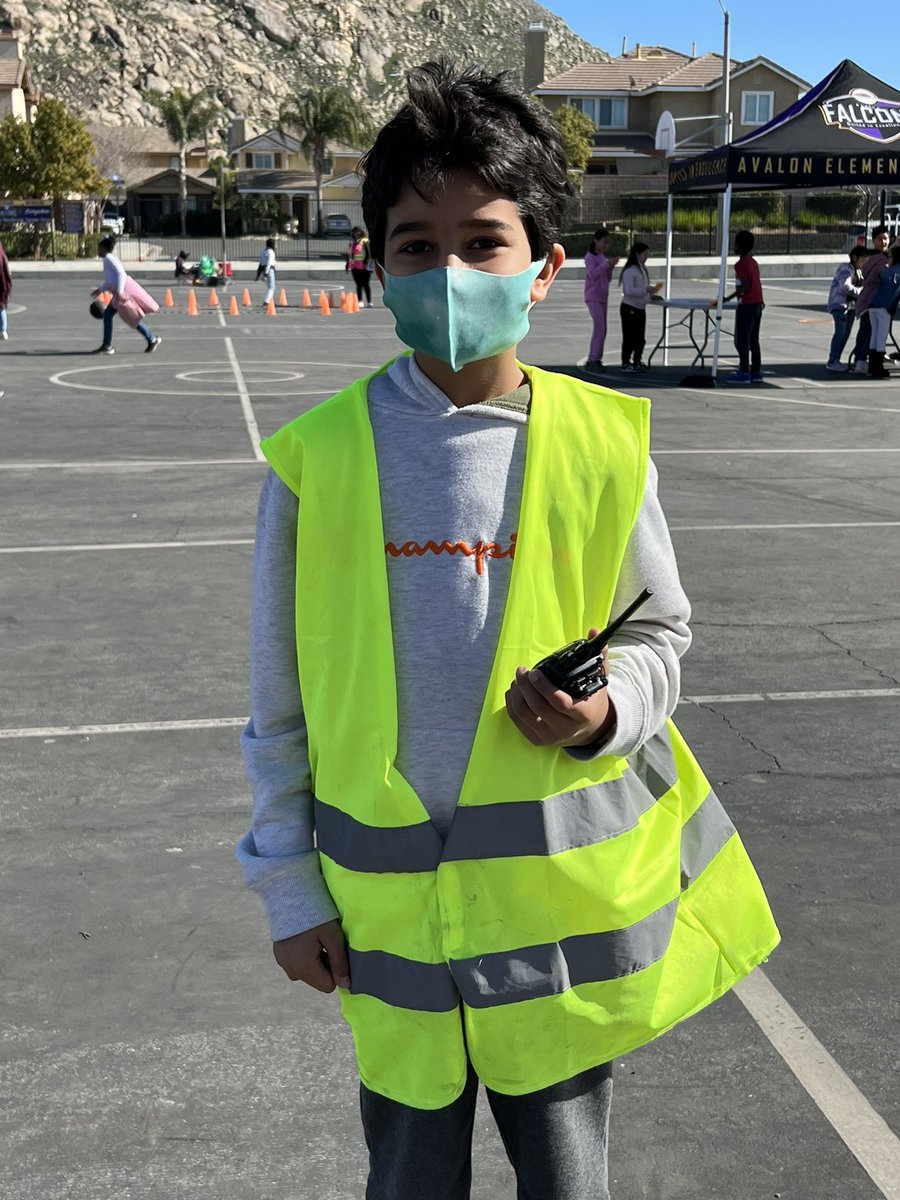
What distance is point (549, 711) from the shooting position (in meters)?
1.94

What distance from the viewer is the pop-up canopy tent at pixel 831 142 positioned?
60.9 feet

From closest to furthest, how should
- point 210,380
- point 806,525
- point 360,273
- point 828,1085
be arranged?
point 828,1085 < point 806,525 < point 210,380 < point 360,273

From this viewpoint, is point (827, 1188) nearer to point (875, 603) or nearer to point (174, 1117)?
point (174, 1117)

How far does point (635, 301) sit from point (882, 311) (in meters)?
3.61

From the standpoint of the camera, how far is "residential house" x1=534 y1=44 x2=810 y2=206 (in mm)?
88500

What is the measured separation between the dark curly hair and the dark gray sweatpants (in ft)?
4.56

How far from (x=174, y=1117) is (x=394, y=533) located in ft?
6.46

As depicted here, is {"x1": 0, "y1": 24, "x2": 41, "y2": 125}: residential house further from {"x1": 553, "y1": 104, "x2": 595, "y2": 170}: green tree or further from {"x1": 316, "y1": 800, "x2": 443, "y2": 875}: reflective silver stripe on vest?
{"x1": 316, "y1": 800, "x2": 443, "y2": 875}: reflective silver stripe on vest

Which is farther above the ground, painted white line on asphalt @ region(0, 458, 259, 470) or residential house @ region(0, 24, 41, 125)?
residential house @ region(0, 24, 41, 125)

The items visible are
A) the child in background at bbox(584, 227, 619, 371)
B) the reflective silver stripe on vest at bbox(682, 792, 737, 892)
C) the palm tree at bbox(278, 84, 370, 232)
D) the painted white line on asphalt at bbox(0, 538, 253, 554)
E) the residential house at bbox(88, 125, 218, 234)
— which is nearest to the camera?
the reflective silver stripe on vest at bbox(682, 792, 737, 892)

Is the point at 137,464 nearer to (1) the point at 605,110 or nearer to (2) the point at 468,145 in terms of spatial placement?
(2) the point at 468,145

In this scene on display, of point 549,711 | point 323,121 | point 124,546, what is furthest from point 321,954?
point 323,121

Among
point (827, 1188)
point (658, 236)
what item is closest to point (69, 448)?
point (827, 1188)

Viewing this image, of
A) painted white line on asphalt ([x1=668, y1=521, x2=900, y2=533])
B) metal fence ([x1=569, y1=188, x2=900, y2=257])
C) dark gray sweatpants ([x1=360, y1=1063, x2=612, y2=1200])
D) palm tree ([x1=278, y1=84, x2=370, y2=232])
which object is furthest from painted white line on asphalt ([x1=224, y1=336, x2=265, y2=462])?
palm tree ([x1=278, y1=84, x2=370, y2=232])
